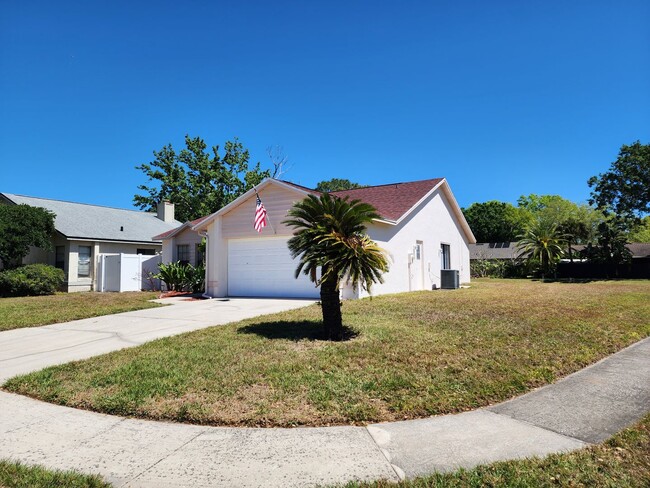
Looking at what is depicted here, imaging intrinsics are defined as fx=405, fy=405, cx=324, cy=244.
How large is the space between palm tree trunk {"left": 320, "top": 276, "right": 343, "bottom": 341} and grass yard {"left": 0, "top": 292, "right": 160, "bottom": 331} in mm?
7692

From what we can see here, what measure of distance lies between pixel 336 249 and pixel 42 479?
5.32 metres

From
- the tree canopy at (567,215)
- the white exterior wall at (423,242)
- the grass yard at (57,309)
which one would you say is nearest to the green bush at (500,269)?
the tree canopy at (567,215)

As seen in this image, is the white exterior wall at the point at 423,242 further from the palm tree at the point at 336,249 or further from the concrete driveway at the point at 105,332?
the palm tree at the point at 336,249

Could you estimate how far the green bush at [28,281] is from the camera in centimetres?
1709

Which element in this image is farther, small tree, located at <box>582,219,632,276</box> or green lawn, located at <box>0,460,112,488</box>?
small tree, located at <box>582,219,632,276</box>

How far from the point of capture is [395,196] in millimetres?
18828

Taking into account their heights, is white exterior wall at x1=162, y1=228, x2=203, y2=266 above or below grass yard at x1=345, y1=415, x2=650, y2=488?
above

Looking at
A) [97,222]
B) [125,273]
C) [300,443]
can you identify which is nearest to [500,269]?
[125,273]

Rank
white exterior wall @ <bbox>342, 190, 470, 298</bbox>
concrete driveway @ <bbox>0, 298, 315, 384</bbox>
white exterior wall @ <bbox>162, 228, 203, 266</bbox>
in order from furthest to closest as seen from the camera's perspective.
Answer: white exterior wall @ <bbox>162, 228, 203, 266</bbox> < white exterior wall @ <bbox>342, 190, 470, 298</bbox> < concrete driveway @ <bbox>0, 298, 315, 384</bbox>

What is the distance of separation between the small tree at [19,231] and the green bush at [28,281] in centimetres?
82

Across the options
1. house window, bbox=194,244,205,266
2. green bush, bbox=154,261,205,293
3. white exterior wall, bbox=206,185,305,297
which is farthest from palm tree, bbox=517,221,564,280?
green bush, bbox=154,261,205,293

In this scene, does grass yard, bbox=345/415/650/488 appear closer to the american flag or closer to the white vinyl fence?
the american flag

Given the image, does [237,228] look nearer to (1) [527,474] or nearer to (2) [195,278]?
(2) [195,278]

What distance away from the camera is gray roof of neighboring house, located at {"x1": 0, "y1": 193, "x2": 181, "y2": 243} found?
69.7 ft
